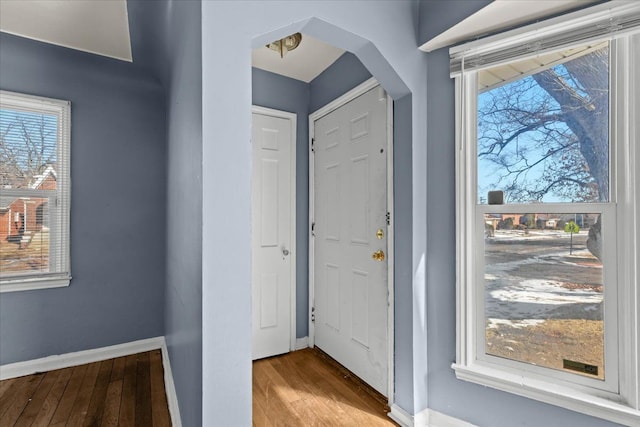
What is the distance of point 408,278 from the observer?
1.77m

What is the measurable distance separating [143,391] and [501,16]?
3.09 meters

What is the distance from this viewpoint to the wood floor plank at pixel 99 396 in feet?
5.97

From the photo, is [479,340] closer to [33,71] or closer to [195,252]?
[195,252]

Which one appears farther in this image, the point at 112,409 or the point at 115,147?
the point at 115,147

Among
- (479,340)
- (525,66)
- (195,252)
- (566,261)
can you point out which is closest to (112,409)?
(195,252)

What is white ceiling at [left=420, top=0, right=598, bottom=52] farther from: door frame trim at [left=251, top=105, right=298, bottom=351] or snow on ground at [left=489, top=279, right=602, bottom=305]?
door frame trim at [left=251, top=105, right=298, bottom=351]

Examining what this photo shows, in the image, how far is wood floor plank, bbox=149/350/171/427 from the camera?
1817 mm

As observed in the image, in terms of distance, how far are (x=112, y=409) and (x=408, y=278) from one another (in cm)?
201

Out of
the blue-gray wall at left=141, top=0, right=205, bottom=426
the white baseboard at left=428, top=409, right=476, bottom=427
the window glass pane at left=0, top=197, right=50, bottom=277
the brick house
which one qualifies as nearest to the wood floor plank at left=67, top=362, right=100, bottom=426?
the blue-gray wall at left=141, top=0, right=205, bottom=426

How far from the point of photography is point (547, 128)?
147 cm

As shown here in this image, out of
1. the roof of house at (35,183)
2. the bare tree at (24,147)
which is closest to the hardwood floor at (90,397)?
the roof of house at (35,183)

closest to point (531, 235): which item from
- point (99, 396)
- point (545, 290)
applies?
point (545, 290)

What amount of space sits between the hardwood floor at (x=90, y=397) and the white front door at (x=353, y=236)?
1282 millimetres

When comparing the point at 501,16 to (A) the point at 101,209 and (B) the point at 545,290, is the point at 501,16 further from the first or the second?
(A) the point at 101,209
